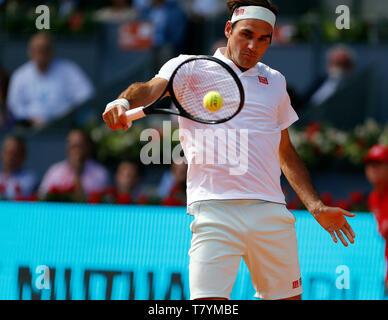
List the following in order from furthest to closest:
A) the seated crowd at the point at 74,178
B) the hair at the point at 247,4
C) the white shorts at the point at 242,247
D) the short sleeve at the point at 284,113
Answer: the seated crowd at the point at 74,178 < the short sleeve at the point at 284,113 < the hair at the point at 247,4 < the white shorts at the point at 242,247

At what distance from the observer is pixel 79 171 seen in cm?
773

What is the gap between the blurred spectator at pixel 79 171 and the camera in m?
7.68

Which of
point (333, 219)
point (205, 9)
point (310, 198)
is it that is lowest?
point (333, 219)

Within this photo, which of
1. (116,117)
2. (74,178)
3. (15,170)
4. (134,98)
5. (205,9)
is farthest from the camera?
(205,9)

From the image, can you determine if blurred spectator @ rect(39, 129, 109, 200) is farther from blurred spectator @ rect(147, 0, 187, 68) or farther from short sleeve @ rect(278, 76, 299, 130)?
short sleeve @ rect(278, 76, 299, 130)

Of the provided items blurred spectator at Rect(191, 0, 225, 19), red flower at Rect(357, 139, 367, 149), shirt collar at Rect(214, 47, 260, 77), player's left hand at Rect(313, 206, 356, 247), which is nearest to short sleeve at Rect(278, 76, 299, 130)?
shirt collar at Rect(214, 47, 260, 77)

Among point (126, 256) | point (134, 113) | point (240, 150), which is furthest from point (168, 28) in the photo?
point (134, 113)

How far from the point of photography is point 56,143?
29.2 feet

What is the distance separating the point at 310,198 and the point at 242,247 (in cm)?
47

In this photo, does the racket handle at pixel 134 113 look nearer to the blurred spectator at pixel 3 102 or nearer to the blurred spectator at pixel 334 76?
the blurred spectator at pixel 334 76

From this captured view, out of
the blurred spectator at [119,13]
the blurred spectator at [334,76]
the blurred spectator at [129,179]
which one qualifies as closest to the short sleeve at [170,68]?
the blurred spectator at [129,179]

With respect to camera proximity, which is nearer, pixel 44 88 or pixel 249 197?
pixel 249 197

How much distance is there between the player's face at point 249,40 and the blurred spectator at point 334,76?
519 cm

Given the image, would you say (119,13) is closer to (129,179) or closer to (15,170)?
(15,170)
